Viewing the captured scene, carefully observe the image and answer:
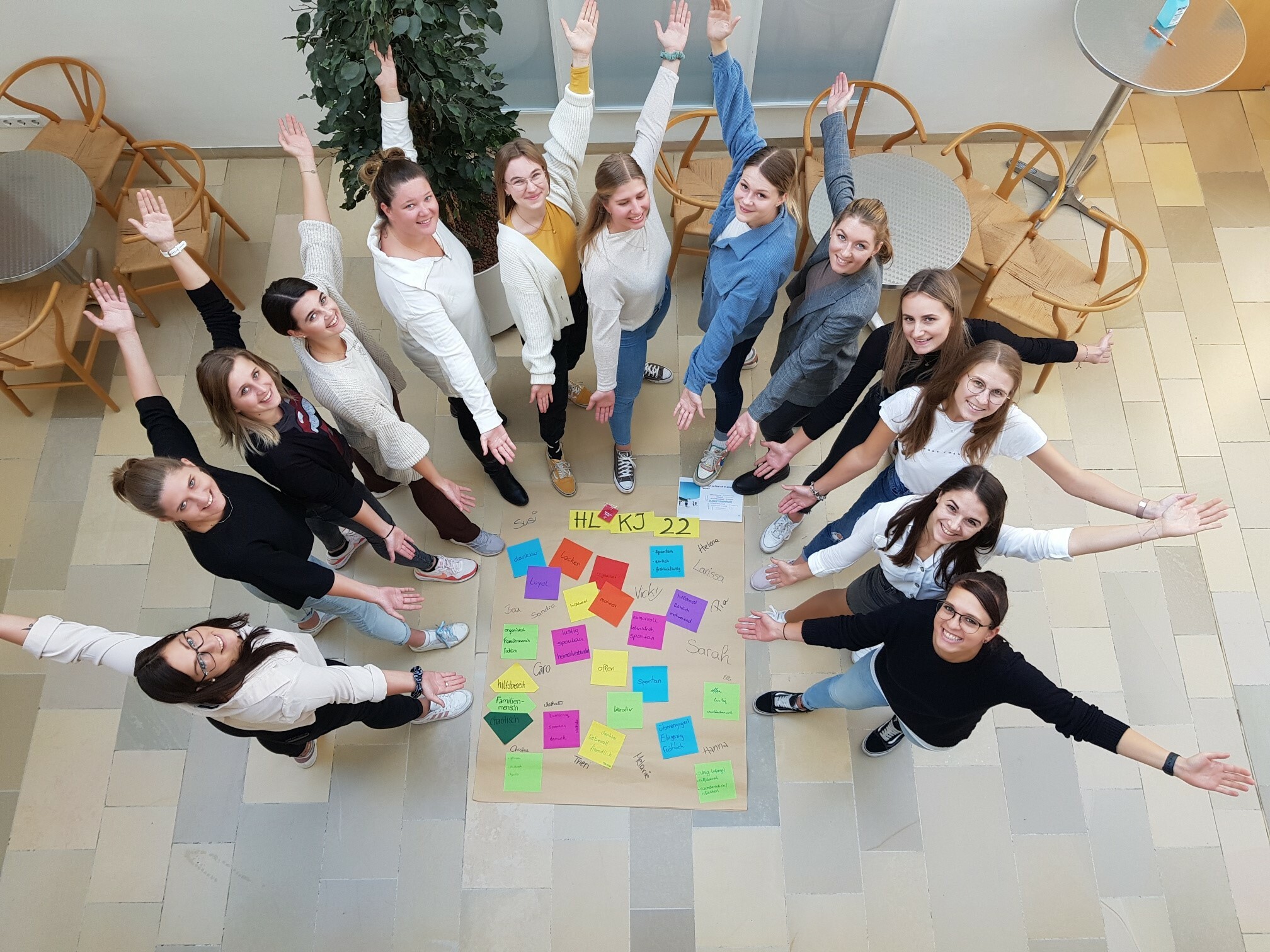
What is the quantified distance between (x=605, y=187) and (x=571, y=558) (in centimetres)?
164

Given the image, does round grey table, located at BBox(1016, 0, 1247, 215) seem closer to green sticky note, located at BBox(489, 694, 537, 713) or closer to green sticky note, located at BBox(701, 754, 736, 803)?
green sticky note, located at BBox(701, 754, 736, 803)

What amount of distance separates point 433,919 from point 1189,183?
5123mm

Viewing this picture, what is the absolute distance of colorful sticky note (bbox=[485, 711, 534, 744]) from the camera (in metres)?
3.26

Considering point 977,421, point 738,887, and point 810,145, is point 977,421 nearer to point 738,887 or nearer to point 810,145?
point 738,887

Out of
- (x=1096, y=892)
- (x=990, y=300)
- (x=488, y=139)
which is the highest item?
(x=488, y=139)

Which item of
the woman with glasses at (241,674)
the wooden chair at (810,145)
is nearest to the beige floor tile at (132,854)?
the woman with glasses at (241,674)

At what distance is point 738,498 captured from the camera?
371cm

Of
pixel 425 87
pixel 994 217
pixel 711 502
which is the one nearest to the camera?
pixel 425 87

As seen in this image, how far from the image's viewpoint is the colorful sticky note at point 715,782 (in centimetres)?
317

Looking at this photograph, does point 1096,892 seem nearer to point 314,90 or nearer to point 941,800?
point 941,800

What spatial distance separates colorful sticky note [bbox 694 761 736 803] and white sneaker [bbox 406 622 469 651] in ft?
3.56

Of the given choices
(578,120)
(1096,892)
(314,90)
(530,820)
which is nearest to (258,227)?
(314,90)

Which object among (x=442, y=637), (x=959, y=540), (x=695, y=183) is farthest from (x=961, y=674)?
(x=695, y=183)

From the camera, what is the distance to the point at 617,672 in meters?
3.37
